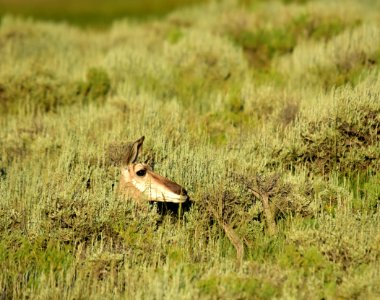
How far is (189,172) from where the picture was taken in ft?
24.3

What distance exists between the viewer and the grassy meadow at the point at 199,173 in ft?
18.5

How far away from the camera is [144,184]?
6.61 meters

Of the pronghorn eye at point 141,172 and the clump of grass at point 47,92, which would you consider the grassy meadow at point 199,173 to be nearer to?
the clump of grass at point 47,92

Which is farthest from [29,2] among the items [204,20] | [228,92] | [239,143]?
[239,143]

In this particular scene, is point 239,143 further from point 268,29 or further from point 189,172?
point 268,29

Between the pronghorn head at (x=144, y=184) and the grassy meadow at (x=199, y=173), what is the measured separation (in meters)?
0.13

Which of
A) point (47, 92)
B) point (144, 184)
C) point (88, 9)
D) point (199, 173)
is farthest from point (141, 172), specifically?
point (88, 9)

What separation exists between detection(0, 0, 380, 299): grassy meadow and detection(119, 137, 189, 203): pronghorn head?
13cm

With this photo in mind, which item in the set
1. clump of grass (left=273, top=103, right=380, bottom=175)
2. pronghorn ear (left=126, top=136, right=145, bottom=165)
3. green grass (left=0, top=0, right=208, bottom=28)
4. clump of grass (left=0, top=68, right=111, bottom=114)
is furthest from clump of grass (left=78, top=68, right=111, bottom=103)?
green grass (left=0, top=0, right=208, bottom=28)

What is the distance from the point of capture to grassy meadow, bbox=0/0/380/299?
18.5ft

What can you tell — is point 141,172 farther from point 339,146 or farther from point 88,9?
point 88,9

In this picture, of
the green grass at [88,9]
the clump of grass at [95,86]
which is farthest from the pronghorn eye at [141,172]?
the green grass at [88,9]

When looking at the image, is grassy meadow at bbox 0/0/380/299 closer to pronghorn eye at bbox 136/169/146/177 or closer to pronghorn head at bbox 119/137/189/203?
pronghorn head at bbox 119/137/189/203

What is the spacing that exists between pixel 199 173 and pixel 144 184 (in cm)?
91
